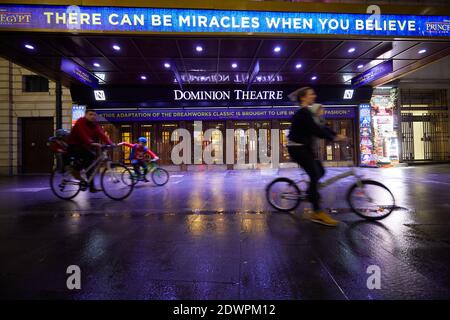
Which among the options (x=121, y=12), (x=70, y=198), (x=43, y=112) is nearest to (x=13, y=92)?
(x=43, y=112)

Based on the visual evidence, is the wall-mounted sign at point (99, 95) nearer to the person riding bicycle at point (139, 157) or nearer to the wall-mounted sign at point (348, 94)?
the person riding bicycle at point (139, 157)

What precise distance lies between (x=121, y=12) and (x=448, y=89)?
63.1 ft

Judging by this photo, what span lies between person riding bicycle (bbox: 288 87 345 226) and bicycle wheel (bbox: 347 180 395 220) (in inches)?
23.6

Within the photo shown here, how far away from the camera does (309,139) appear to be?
4.30m

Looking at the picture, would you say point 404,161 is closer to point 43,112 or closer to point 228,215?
point 228,215

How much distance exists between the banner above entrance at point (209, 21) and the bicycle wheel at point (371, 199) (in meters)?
6.23

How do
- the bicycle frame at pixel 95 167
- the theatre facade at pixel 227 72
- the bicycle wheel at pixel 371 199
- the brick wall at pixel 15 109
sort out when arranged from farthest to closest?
the brick wall at pixel 15 109 → the theatre facade at pixel 227 72 → the bicycle frame at pixel 95 167 → the bicycle wheel at pixel 371 199

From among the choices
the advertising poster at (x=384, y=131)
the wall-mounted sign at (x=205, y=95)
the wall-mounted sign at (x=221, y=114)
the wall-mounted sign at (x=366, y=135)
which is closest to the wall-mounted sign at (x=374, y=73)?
the wall-mounted sign at (x=205, y=95)

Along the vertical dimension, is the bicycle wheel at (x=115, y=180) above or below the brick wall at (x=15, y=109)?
below

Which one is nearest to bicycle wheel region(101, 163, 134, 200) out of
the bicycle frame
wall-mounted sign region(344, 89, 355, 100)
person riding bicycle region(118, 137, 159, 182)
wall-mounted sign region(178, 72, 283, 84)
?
the bicycle frame

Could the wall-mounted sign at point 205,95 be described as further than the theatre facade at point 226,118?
No

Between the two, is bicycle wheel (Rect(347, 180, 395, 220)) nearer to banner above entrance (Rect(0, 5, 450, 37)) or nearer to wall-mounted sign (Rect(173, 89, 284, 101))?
banner above entrance (Rect(0, 5, 450, 37))

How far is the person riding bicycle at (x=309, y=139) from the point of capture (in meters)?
4.16
